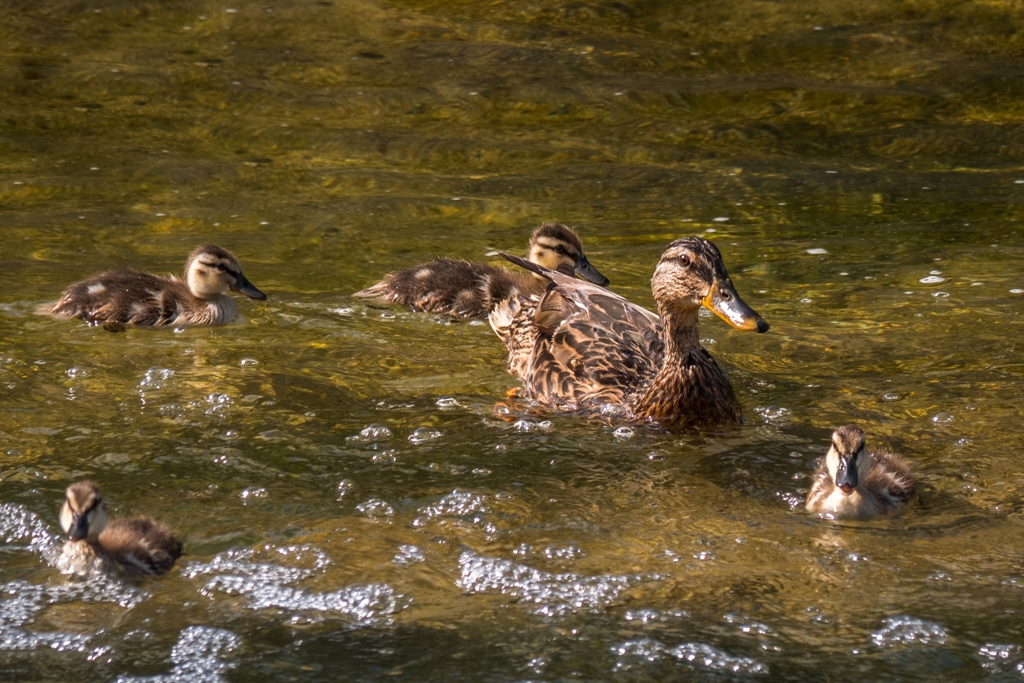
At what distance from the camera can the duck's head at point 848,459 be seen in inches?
192

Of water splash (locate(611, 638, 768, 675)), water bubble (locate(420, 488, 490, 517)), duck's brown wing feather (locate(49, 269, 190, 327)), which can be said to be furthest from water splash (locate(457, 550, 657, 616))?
duck's brown wing feather (locate(49, 269, 190, 327))

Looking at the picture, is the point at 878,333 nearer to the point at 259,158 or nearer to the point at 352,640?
the point at 352,640

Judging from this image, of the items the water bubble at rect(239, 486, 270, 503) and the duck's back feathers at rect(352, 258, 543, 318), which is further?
the duck's back feathers at rect(352, 258, 543, 318)

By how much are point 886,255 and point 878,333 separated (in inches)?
59.7

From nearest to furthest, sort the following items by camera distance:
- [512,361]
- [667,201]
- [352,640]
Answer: [352,640] < [512,361] < [667,201]

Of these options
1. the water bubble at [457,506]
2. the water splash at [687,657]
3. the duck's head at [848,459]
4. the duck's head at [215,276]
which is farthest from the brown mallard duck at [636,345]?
the water splash at [687,657]

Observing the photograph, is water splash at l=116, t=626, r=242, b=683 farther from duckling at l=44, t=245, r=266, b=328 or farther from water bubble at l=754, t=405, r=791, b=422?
duckling at l=44, t=245, r=266, b=328

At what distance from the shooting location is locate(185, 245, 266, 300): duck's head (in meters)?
7.44

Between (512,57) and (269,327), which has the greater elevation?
(512,57)

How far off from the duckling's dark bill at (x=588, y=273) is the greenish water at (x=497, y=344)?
438mm

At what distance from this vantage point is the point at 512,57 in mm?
12367

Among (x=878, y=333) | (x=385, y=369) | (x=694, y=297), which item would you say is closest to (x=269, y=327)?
(x=385, y=369)

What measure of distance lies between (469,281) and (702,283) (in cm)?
213

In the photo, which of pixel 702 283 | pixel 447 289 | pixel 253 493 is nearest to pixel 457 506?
pixel 253 493
